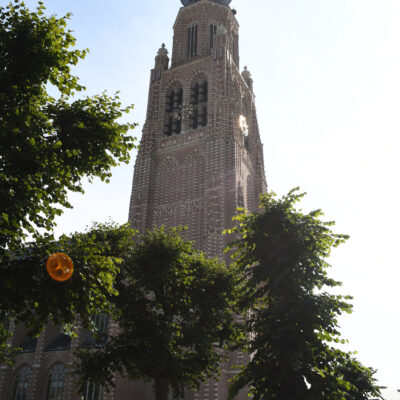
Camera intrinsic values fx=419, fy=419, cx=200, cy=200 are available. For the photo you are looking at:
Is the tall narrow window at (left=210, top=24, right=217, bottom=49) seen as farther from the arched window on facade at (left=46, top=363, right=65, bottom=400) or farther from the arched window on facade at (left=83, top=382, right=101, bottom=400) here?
the arched window on facade at (left=83, top=382, right=101, bottom=400)

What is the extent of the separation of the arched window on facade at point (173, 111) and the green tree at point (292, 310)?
1195 inches

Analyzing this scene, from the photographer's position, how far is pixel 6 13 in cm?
1214

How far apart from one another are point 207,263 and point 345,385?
10034 mm

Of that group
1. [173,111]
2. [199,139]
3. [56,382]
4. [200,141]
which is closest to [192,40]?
[173,111]

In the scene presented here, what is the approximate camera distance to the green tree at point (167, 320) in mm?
18109

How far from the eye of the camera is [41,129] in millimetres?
11719

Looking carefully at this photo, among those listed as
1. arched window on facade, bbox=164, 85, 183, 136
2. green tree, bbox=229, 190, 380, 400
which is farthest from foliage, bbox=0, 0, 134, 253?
arched window on facade, bbox=164, 85, 183, 136

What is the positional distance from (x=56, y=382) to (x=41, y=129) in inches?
1254

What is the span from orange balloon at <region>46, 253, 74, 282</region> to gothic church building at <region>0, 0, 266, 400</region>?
22.3 meters

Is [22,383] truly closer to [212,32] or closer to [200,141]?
[200,141]

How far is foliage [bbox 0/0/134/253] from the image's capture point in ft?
34.0

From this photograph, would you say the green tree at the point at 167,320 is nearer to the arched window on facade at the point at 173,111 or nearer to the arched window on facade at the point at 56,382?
the arched window on facade at the point at 56,382

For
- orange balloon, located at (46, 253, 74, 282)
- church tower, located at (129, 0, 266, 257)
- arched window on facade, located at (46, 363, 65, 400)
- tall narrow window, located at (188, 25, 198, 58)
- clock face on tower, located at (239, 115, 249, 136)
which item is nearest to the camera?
orange balloon, located at (46, 253, 74, 282)

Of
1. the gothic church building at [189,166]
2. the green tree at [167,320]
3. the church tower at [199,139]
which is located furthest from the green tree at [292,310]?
the church tower at [199,139]
